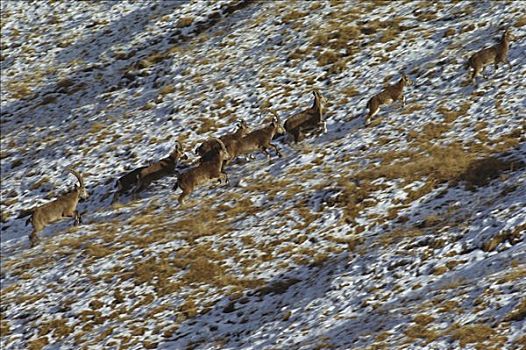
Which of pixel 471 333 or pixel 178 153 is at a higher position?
pixel 178 153

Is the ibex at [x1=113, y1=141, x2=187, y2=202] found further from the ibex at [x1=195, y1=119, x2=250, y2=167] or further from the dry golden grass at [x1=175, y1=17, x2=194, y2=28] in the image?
the dry golden grass at [x1=175, y1=17, x2=194, y2=28]

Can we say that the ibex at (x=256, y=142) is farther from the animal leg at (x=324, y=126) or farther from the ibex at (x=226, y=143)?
the animal leg at (x=324, y=126)

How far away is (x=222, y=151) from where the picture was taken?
27.0 m

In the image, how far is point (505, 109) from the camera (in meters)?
26.1

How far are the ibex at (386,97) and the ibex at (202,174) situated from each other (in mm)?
4749

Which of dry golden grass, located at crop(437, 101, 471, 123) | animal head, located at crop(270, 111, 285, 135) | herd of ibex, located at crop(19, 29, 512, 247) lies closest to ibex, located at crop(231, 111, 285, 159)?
herd of ibex, located at crop(19, 29, 512, 247)

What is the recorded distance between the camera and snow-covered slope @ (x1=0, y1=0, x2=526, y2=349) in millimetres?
19422

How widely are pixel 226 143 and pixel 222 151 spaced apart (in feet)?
2.87

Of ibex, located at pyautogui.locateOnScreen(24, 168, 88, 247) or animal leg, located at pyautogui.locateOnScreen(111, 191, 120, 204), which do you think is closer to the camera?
ibex, located at pyautogui.locateOnScreen(24, 168, 88, 247)

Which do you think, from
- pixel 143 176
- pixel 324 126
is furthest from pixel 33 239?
pixel 324 126

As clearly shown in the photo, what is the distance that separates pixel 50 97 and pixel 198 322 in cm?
1842

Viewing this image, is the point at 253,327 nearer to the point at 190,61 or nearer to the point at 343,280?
the point at 343,280

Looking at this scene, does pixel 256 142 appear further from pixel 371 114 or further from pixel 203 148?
pixel 371 114

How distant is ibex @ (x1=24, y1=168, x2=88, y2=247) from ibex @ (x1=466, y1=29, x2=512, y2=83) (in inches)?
500
